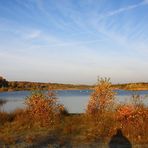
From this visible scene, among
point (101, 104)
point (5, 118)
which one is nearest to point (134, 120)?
point (101, 104)

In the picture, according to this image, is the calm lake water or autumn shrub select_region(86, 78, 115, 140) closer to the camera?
autumn shrub select_region(86, 78, 115, 140)

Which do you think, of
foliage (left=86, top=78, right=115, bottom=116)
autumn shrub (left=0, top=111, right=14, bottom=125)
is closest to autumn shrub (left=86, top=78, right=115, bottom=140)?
foliage (left=86, top=78, right=115, bottom=116)

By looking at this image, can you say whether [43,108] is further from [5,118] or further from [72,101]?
[72,101]

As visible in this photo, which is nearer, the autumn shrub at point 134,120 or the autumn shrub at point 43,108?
the autumn shrub at point 134,120

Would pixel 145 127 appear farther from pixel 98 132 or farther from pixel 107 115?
pixel 107 115

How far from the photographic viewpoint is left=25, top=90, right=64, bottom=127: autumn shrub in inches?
714

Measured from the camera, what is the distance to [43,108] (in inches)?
732

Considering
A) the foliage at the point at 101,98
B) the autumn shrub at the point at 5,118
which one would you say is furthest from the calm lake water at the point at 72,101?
the autumn shrub at the point at 5,118

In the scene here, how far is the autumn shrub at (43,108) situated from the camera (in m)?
18.1

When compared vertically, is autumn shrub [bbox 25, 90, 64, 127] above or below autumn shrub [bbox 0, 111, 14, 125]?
above

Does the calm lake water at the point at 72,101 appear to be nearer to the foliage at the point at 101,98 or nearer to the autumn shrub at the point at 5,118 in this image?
the foliage at the point at 101,98

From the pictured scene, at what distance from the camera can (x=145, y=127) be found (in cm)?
1530

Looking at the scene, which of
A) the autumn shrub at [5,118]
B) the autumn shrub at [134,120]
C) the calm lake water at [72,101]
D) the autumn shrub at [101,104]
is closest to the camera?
the autumn shrub at [134,120]

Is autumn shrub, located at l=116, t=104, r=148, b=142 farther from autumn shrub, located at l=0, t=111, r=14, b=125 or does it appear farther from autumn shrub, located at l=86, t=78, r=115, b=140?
autumn shrub, located at l=0, t=111, r=14, b=125
